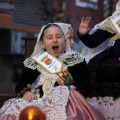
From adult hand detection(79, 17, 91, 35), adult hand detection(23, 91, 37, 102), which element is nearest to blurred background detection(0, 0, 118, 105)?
adult hand detection(79, 17, 91, 35)

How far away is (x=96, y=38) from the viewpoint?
533cm

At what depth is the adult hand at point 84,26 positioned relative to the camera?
16.7 feet

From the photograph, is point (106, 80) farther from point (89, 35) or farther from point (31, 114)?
point (31, 114)

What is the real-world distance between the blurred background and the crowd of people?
40.4 ft

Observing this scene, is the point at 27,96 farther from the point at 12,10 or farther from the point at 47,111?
the point at 12,10

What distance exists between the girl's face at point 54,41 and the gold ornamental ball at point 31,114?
1.61 metres

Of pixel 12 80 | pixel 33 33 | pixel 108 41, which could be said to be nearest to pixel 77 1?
pixel 33 33

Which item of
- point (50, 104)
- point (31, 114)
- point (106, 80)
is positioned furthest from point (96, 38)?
point (31, 114)

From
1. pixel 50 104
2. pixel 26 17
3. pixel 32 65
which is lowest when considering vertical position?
pixel 26 17

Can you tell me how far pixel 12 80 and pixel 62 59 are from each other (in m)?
13.1

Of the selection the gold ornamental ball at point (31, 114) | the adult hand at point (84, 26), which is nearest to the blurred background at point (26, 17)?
the adult hand at point (84, 26)

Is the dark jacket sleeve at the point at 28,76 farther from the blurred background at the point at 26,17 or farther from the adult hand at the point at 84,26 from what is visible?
the blurred background at the point at 26,17

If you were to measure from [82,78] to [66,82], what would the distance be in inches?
5.6

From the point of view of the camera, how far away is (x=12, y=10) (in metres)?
20.4
